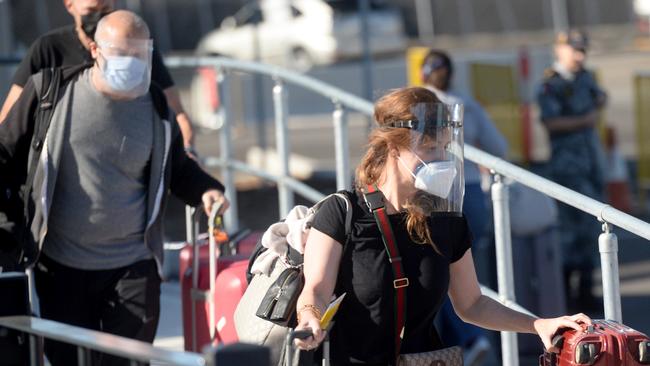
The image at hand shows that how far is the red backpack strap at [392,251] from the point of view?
3.27 metres

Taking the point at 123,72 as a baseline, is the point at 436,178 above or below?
below

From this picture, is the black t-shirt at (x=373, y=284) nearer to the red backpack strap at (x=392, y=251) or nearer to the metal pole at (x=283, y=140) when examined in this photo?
the red backpack strap at (x=392, y=251)

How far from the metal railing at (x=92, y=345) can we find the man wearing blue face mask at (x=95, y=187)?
120 cm

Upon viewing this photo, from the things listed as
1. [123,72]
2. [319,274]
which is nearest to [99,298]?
[123,72]

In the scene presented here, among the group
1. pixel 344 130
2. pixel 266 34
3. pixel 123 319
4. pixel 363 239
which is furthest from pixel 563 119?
pixel 266 34

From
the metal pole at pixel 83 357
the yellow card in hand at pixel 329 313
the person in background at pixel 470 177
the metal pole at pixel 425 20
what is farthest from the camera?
the metal pole at pixel 425 20

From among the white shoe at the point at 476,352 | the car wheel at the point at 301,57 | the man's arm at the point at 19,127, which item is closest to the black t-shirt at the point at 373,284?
the man's arm at the point at 19,127

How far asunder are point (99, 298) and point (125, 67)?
78 centimetres

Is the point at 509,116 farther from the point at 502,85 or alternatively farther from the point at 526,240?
the point at 526,240

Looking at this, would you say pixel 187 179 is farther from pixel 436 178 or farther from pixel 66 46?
pixel 436 178

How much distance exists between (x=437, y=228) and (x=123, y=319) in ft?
4.47

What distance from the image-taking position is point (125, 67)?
165 inches

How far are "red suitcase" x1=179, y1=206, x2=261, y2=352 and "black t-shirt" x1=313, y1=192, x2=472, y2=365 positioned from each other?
37.5 inches

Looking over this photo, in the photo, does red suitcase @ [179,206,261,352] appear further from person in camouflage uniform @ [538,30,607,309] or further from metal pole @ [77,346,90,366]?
person in camouflage uniform @ [538,30,607,309]
